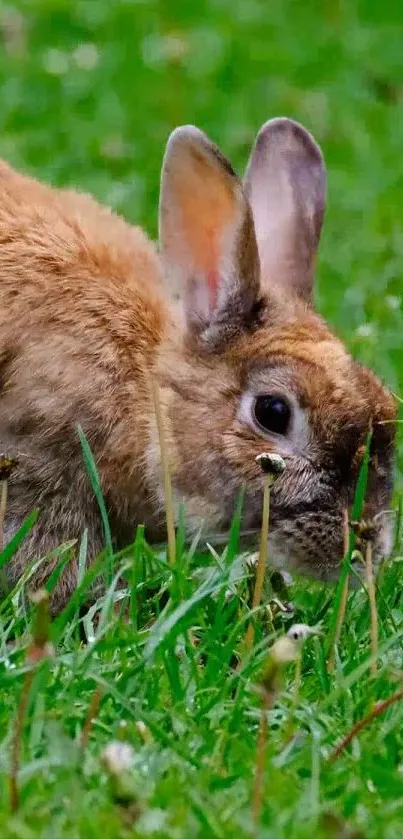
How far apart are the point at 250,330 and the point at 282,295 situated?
21cm

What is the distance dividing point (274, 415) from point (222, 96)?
5.31 meters

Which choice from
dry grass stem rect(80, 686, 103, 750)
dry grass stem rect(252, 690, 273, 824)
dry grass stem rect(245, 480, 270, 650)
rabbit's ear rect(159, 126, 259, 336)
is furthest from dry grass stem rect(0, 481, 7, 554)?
dry grass stem rect(252, 690, 273, 824)

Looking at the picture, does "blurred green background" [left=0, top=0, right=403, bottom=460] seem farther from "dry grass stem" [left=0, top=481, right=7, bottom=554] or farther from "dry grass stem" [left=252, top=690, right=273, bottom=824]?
"dry grass stem" [left=252, top=690, right=273, bottom=824]

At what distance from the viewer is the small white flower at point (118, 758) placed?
291 centimetres

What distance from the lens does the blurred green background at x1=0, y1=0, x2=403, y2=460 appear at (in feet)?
26.1

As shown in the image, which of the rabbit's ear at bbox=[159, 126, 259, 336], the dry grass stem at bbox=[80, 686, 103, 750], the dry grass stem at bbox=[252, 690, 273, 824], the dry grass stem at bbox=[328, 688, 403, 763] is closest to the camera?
the dry grass stem at bbox=[252, 690, 273, 824]

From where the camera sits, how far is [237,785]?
3.26 meters

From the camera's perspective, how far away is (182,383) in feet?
16.5

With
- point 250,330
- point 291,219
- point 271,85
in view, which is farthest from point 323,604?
point 271,85

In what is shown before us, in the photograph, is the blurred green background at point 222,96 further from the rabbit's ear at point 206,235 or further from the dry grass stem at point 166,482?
the dry grass stem at point 166,482

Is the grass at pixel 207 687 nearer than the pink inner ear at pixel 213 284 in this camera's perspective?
Yes

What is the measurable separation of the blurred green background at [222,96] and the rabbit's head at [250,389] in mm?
1711

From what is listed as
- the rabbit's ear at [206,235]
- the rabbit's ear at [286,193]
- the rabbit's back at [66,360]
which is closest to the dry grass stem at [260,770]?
the rabbit's back at [66,360]

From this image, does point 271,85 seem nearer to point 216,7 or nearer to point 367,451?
point 216,7
